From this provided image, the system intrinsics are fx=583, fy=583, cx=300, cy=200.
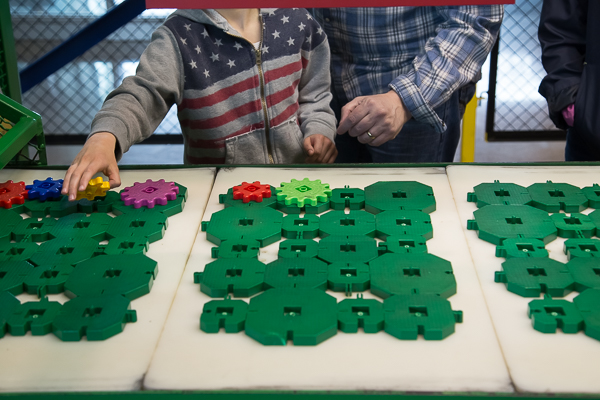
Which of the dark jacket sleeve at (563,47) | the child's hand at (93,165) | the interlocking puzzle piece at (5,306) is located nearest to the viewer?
the interlocking puzzle piece at (5,306)

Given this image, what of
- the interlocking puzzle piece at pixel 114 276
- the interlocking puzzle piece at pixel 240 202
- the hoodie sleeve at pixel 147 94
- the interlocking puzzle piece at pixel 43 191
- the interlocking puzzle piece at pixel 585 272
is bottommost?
the interlocking puzzle piece at pixel 585 272

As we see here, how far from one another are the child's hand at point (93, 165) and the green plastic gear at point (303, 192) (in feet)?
1.00

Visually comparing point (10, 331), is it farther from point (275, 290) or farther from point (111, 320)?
point (275, 290)

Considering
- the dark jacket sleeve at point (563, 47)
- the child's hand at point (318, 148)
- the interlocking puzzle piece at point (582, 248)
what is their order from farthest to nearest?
1. the dark jacket sleeve at point (563, 47)
2. the child's hand at point (318, 148)
3. the interlocking puzzle piece at point (582, 248)

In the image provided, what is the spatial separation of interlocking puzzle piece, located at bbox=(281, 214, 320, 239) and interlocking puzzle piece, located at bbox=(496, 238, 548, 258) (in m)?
0.30

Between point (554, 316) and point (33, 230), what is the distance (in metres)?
0.82

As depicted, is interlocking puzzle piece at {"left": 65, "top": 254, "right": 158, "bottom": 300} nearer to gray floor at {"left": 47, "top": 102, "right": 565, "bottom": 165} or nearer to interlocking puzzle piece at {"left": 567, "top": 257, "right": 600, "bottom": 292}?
interlocking puzzle piece at {"left": 567, "top": 257, "right": 600, "bottom": 292}

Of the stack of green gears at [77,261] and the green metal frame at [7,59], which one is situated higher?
the green metal frame at [7,59]

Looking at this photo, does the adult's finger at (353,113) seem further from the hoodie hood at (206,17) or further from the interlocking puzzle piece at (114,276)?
the interlocking puzzle piece at (114,276)

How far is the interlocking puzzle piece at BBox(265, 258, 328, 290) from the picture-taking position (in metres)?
0.83

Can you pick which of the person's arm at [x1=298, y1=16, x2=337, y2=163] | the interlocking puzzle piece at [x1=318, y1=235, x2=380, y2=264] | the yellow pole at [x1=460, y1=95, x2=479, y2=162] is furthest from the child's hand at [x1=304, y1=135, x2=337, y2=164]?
the yellow pole at [x1=460, y1=95, x2=479, y2=162]

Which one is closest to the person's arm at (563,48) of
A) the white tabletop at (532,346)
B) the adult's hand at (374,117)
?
the adult's hand at (374,117)

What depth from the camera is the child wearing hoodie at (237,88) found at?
4.13ft

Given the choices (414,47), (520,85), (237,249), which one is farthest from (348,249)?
(520,85)
